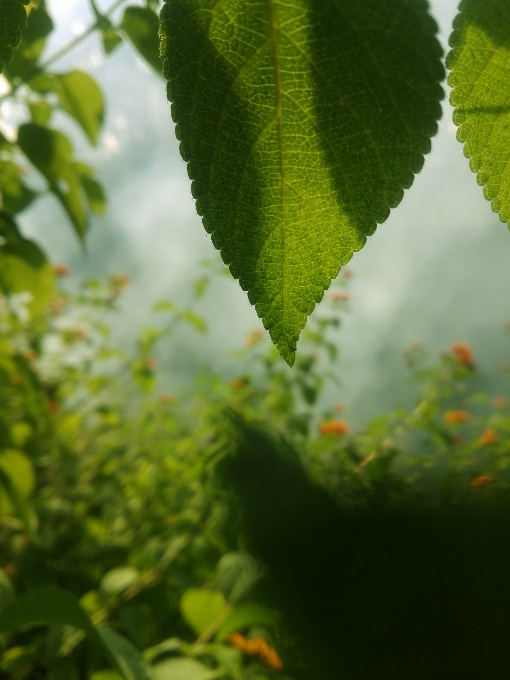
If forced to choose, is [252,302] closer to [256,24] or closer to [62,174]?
[256,24]

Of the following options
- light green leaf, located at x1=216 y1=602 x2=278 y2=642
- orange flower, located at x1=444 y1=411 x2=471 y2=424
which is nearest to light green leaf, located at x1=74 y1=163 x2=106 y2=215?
light green leaf, located at x1=216 y1=602 x2=278 y2=642

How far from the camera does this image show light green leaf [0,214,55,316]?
0.84m

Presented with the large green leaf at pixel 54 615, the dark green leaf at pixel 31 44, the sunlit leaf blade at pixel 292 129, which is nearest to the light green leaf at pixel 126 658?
the large green leaf at pixel 54 615

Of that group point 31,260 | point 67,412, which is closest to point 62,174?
point 31,260

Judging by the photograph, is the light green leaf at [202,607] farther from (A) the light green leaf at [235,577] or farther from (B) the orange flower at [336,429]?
(B) the orange flower at [336,429]

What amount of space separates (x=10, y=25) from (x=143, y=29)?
1.70 ft

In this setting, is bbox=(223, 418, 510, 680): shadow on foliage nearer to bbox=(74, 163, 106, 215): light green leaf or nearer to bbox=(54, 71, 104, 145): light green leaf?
bbox=(54, 71, 104, 145): light green leaf

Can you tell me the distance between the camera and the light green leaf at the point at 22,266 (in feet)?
2.75

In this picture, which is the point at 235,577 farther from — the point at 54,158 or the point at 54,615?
the point at 54,158

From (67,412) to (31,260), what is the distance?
1.58 m

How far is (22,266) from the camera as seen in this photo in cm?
86

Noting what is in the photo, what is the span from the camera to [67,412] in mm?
2299

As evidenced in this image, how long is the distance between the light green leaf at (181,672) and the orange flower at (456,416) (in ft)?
3.75

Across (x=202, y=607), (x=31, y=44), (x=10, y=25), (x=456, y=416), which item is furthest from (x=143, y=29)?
(x=456, y=416)
